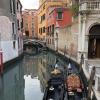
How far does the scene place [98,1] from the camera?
1332 centimetres

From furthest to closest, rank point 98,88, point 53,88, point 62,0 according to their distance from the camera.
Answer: point 62,0
point 53,88
point 98,88

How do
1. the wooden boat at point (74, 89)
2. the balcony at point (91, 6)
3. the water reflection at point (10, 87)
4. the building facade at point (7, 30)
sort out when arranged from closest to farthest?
the wooden boat at point (74, 89), the water reflection at point (10, 87), the balcony at point (91, 6), the building facade at point (7, 30)

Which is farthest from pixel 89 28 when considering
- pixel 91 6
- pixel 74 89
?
pixel 74 89

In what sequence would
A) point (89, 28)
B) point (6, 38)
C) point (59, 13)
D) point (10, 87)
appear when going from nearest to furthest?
point (10, 87)
point (89, 28)
point (6, 38)
point (59, 13)

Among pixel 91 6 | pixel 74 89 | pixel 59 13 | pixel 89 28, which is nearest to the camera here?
pixel 74 89

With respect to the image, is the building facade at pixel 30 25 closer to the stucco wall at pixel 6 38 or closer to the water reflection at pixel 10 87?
the stucco wall at pixel 6 38

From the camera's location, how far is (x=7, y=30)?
1562 cm

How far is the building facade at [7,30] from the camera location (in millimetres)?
14698

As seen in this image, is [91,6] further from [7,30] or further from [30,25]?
[30,25]

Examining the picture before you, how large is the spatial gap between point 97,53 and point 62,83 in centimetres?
567

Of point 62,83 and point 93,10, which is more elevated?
point 93,10

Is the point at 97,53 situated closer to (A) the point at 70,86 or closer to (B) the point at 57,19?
(A) the point at 70,86

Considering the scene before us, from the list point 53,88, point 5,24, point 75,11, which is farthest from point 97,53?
point 53,88

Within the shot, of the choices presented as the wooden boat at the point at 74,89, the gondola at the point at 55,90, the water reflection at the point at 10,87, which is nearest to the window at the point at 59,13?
the water reflection at the point at 10,87
